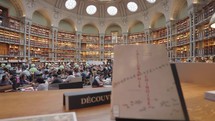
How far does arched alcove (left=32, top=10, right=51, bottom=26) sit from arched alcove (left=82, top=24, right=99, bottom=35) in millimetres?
7398

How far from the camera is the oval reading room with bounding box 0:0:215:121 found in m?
0.70

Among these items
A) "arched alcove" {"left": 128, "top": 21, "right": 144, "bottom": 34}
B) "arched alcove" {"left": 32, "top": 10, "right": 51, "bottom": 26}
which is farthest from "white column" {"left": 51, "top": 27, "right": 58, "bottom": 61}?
"arched alcove" {"left": 128, "top": 21, "right": 144, "bottom": 34}

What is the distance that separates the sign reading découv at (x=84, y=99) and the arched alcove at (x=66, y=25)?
27.7m

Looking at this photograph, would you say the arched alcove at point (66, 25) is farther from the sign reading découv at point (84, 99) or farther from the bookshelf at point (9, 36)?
the sign reading découv at point (84, 99)

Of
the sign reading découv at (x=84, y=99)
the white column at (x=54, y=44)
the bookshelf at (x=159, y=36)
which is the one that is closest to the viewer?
the sign reading découv at (x=84, y=99)

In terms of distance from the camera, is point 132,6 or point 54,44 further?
point 132,6

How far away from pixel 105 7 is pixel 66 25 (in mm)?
7966

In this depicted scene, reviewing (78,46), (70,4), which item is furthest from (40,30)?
(70,4)

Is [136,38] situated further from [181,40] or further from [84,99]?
[84,99]

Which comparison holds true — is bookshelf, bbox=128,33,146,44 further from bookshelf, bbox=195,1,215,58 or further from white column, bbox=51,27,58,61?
white column, bbox=51,27,58,61

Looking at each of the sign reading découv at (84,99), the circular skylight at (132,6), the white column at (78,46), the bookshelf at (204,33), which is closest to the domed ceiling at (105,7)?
the circular skylight at (132,6)

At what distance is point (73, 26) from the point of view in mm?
29031

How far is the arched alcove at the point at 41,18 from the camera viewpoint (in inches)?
888

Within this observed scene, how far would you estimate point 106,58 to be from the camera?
1209 inches
